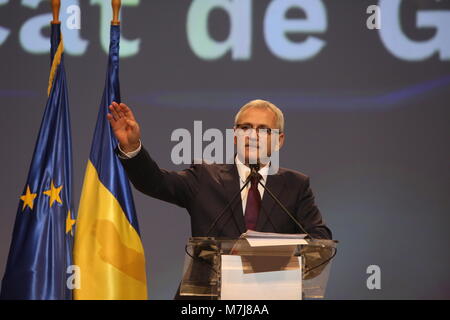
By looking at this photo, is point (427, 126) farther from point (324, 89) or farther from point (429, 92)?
point (324, 89)

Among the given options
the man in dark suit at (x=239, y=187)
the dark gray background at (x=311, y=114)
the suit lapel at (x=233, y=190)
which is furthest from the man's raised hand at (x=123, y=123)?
the dark gray background at (x=311, y=114)

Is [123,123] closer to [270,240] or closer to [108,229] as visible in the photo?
[108,229]

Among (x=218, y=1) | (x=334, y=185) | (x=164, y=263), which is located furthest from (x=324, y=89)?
(x=164, y=263)

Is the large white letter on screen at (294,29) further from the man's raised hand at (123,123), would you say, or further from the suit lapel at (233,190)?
the man's raised hand at (123,123)

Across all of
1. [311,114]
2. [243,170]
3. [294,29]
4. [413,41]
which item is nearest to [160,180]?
[243,170]

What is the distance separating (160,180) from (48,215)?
738 mm

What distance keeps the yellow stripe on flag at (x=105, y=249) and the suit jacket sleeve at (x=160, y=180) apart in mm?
368

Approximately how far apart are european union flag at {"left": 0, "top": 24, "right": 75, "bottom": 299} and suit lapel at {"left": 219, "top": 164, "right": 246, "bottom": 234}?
0.92 m

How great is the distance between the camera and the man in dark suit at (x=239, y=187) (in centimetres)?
331

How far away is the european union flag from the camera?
11.6ft

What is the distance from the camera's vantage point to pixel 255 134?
3.45 metres

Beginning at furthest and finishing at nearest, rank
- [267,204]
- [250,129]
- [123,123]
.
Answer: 1. [250,129]
2. [267,204]
3. [123,123]

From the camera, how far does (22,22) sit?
471cm

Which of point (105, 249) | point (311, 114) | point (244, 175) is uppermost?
point (311, 114)
